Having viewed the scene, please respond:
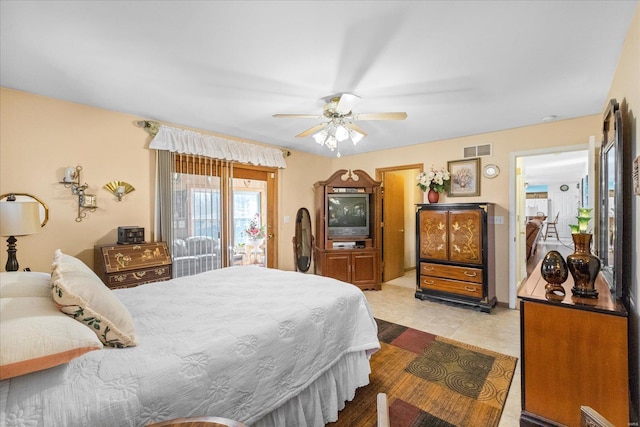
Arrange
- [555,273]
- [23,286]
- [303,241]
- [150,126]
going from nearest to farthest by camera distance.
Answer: [23,286] < [555,273] < [150,126] < [303,241]

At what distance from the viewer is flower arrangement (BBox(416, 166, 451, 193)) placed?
167 inches

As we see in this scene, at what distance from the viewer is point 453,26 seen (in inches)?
67.1

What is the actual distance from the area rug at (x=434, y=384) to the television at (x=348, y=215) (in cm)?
216

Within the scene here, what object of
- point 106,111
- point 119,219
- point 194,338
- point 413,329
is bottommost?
point 413,329

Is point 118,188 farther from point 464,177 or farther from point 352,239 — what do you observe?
point 464,177

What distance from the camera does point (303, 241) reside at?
5.21 m

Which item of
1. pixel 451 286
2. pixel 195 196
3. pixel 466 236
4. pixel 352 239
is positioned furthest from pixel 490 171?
pixel 195 196

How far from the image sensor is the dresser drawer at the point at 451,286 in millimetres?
3716

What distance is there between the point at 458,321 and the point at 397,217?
2515 millimetres

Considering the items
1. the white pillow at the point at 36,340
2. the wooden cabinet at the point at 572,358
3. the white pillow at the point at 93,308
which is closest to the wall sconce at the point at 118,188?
the white pillow at the point at 93,308

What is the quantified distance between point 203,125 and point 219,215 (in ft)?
3.98

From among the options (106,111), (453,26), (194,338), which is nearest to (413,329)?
(194,338)

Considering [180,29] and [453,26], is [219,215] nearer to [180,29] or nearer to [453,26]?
[180,29]

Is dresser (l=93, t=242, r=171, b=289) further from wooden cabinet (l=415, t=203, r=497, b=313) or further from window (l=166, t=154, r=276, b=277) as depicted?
wooden cabinet (l=415, t=203, r=497, b=313)
